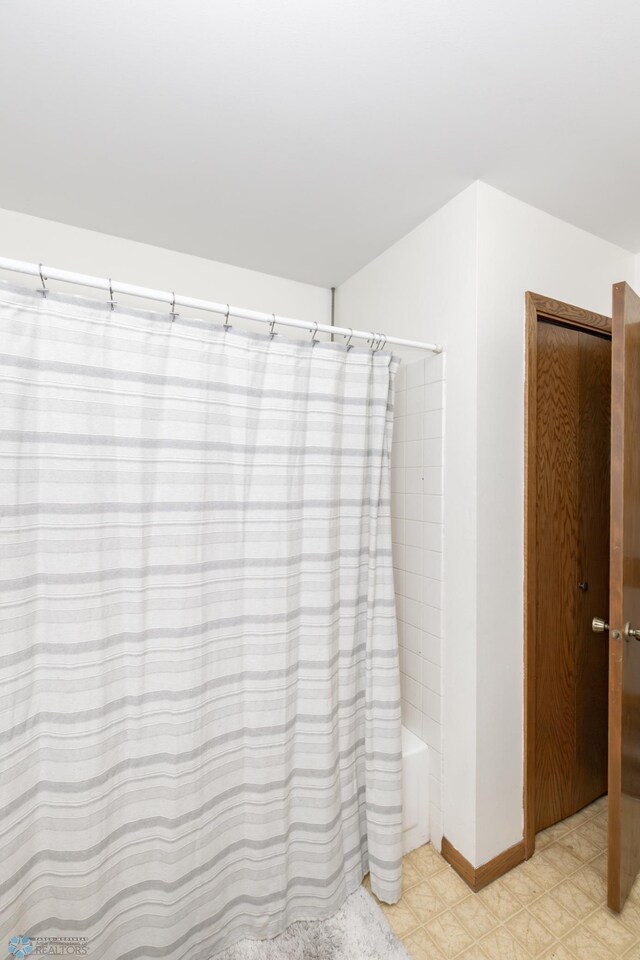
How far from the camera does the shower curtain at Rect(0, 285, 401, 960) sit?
3.68 feet

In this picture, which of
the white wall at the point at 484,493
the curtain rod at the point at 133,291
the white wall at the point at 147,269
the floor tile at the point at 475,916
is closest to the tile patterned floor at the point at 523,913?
the floor tile at the point at 475,916

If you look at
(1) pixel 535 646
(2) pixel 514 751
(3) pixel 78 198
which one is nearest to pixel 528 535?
(1) pixel 535 646

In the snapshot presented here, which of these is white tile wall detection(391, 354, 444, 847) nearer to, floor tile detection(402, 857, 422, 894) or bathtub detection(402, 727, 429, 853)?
bathtub detection(402, 727, 429, 853)

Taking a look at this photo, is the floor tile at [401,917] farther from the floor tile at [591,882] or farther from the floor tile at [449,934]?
the floor tile at [591,882]

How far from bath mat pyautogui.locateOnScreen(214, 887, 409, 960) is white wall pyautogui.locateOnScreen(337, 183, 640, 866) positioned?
1.23 feet

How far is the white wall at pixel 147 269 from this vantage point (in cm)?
181

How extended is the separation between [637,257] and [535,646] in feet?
5.84

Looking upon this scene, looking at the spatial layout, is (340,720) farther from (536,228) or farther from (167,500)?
(536,228)

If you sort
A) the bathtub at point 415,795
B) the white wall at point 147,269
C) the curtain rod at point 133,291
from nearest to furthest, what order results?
the curtain rod at point 133,291, the bathtub at point 415,795, the white wall at point 147,269

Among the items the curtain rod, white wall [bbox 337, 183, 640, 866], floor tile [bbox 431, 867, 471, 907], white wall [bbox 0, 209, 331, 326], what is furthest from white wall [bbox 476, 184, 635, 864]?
white wall [bbox 0, 209, 331, 326]

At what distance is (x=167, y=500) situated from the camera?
4.11ft

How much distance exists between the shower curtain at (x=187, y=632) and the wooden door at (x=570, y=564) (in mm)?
668

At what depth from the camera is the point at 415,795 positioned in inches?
67.4

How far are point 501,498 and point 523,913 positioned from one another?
1343mm
